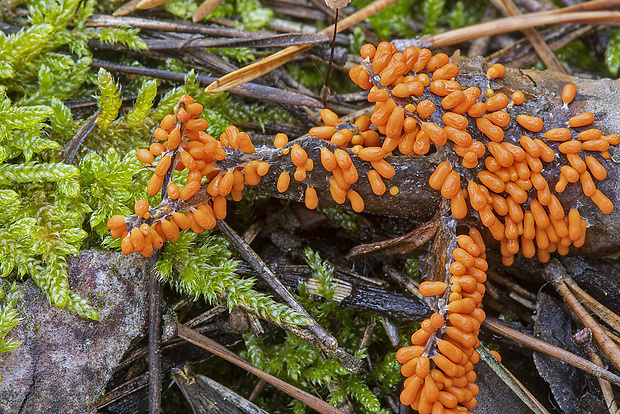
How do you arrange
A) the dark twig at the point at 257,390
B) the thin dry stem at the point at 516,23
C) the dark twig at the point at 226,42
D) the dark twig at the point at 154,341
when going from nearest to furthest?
the dark twig at the point at 154,341 < the dark twig at the point at 257,390 < the dark twig at the point at 226,42 < the thin dry stem at the point at 516,23

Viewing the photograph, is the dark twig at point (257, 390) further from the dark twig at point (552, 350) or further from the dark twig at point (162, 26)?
the dark twig at point (162, 26)

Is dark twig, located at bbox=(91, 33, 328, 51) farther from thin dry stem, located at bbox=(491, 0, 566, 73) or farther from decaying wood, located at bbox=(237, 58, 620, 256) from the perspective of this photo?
thin dry stem, located at bbox=(491, 0, 566, 73)

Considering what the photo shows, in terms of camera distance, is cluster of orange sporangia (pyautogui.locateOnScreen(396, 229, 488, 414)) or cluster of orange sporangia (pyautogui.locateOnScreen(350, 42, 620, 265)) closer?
cluster of orange sporangia (pyautogui.locateOnScreen(396, 229, 488, 414))

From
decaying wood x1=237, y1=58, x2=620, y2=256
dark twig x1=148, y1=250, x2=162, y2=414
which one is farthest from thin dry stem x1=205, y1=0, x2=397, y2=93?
dark twig x1=148, y1=250, x2=162, y2=414

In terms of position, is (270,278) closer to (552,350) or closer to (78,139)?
(78,139)

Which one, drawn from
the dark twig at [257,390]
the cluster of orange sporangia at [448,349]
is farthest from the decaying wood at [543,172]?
the dark twig at [257,390]

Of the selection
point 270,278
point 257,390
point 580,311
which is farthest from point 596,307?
point 257,390
